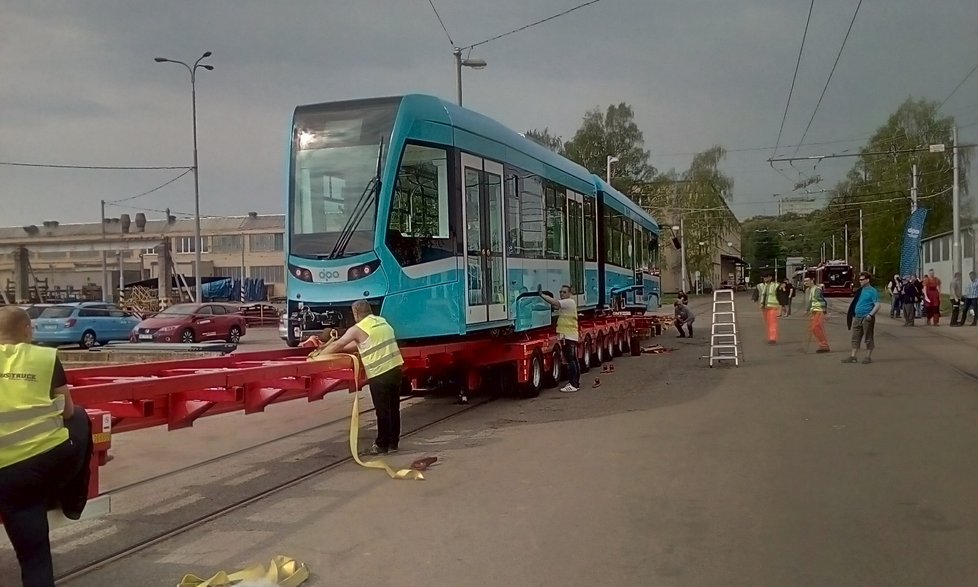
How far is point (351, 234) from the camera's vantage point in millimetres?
10148

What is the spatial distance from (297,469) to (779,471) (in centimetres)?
465

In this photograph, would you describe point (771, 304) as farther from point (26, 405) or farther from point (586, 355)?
point (26, 405)

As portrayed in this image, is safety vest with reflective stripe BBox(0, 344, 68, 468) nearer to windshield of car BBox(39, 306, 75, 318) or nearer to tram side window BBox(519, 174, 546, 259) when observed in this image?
tram side window BBox(519, 174, 546, 259)

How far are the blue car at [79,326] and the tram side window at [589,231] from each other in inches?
685

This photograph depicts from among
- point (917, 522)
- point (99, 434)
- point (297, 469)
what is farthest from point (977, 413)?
point (99, 434)

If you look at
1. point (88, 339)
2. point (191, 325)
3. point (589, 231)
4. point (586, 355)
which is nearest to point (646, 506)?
point (586, 355)

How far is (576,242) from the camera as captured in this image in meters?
17.2

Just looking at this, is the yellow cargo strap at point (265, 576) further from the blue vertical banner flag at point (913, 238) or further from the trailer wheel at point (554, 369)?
the blue vertical banner flag at point (913, 238)

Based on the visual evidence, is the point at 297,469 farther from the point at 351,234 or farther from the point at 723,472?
the point at 723,472

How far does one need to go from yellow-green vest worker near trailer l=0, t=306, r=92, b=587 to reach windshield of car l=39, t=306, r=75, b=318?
2525 centimetres

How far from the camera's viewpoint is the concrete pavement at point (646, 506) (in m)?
5.50

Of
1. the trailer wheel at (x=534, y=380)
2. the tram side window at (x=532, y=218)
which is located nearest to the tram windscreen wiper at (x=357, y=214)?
the tram side window at (x=532, y=218)

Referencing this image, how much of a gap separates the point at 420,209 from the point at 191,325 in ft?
66.0

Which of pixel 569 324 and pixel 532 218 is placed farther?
pixel 569 324
